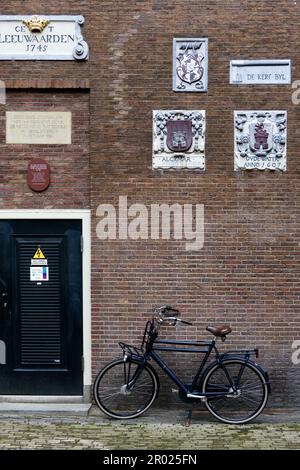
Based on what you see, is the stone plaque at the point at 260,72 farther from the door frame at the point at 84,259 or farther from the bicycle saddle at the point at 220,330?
the bicycle saddle at the point at 220,330

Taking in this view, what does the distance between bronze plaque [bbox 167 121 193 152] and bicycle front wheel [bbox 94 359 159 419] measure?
264 cm

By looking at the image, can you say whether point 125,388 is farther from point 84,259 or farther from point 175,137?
point 175,137

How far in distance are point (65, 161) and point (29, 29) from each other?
1.68 metres

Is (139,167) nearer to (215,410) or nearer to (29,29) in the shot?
(29,29)

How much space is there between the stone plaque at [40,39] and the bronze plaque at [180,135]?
1.41 m

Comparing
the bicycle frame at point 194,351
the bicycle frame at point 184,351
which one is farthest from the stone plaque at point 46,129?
the bicycle frame at point 194,351

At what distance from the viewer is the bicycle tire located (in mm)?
7281

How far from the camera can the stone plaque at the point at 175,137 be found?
25.8 ft

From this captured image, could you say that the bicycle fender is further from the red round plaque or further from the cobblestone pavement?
the red round plaque

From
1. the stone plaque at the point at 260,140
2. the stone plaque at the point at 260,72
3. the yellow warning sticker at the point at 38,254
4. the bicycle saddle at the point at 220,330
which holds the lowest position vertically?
the bicycle saddle at the point at 220,330

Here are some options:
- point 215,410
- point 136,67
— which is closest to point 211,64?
point 136,67

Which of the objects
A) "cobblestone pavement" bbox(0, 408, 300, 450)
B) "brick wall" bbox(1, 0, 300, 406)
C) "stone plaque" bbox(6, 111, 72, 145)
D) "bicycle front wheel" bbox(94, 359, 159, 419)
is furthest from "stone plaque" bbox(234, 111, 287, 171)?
"cobblestone pavement" bbox(0, 408, 300, 450)
